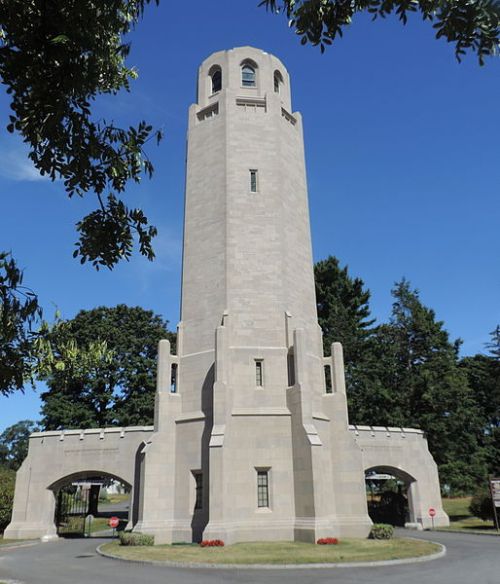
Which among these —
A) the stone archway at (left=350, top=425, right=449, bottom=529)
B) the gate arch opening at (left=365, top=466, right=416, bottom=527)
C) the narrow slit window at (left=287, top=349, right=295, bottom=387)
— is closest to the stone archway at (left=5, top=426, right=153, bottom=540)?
the narrow slit window at (left=287, top=349, right=295, bottom=387)

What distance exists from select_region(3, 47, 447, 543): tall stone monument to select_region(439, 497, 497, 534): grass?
1864 mm

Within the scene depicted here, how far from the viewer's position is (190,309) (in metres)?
26.6

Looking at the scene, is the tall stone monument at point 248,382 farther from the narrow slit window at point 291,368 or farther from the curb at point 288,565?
the curb at point 288,565

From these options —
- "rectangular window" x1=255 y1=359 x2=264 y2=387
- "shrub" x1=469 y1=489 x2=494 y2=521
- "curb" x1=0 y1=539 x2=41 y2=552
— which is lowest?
"curb" x1=0 y1=539 x2=41 y2=552

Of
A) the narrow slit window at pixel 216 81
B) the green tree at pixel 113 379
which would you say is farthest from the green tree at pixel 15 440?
the narrow slit window at pixel 216 81

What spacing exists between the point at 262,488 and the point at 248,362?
5.52 meters

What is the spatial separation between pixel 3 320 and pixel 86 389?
124 feet

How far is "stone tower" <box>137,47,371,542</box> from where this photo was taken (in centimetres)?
2212

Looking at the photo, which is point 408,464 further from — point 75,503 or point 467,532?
point 75,503

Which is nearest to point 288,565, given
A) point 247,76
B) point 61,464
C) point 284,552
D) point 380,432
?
point 284,552

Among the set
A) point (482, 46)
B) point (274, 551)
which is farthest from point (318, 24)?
point (274, 551)

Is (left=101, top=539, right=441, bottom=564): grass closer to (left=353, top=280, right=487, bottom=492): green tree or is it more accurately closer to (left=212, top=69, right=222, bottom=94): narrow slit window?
(left=353, top=280, right=487, bottom=492): green tree

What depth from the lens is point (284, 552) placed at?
1791 cm

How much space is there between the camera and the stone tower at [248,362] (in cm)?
2212
